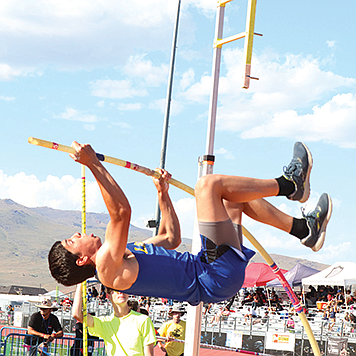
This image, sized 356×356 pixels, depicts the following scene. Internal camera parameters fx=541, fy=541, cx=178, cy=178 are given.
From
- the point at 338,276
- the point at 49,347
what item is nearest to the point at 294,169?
the point at 49,347

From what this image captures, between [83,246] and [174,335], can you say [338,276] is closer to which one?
[174,335]

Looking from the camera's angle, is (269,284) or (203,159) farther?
(269,284)

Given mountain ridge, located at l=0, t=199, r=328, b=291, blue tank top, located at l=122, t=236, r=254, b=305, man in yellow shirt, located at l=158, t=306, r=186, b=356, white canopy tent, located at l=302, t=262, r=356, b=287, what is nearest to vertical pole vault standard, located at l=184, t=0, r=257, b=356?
blue tank top, located at l=122, t=236, r=254, b=305

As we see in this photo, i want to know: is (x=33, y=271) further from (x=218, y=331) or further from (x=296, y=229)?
(x=296, y=229)

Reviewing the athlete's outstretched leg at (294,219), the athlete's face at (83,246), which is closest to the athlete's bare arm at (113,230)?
the athlete's face at (83,246)

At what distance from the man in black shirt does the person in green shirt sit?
2552 mm

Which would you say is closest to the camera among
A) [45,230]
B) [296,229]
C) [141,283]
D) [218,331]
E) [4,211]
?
[141,283]

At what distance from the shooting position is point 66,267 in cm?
372

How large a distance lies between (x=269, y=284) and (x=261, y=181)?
→ 56.8 feet

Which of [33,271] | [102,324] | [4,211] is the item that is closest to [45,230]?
[4,211]

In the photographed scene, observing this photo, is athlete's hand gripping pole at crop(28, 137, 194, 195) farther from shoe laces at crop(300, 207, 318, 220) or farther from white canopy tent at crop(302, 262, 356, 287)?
white canopy tent at crop(302, 262, 356, 287)

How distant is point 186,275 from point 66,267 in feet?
2.72

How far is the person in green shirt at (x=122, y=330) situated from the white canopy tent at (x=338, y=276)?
11782 millimetres

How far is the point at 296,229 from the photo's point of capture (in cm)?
397
